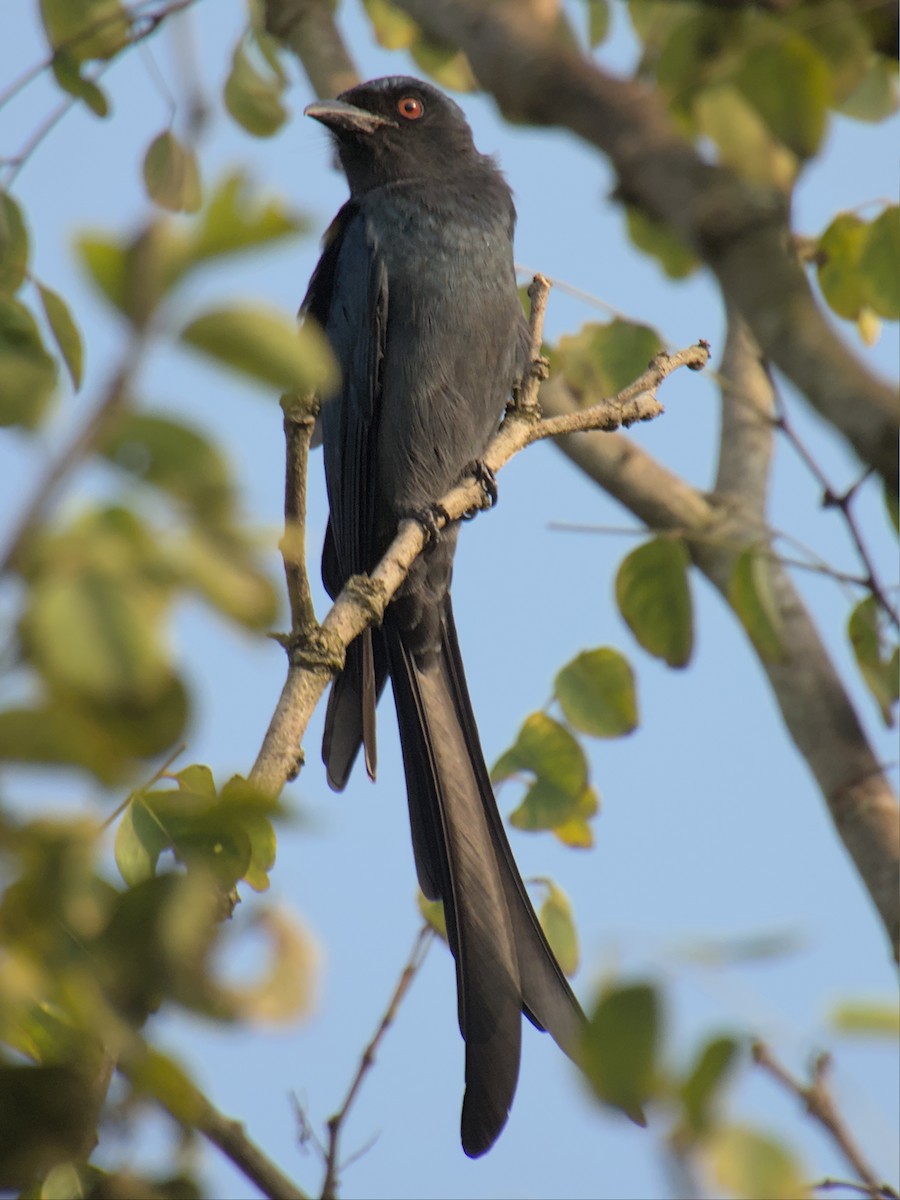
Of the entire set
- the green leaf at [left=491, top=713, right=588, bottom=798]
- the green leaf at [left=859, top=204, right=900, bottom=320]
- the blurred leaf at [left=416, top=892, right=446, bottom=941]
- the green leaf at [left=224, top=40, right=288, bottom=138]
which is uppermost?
the green leaf at [left=224, top=40, right=288, bottom=138]

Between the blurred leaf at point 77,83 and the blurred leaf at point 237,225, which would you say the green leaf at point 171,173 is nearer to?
the blurred leaf at point 77,83

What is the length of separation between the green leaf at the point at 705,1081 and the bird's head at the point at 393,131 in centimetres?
425

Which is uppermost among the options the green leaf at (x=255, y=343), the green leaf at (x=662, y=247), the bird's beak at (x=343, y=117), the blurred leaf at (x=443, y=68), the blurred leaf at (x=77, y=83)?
the bird's beak at (x=343, y=117)

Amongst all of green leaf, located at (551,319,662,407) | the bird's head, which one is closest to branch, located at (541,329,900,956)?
green leaf, located at (551,319,662,407)

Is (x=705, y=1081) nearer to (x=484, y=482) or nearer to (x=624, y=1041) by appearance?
(x=624, y=1041)

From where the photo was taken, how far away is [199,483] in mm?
781

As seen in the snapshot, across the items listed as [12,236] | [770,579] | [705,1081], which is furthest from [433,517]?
[705,1081]

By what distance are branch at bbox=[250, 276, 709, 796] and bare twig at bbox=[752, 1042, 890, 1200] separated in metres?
0.73

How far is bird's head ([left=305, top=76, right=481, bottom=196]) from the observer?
481 centimetres

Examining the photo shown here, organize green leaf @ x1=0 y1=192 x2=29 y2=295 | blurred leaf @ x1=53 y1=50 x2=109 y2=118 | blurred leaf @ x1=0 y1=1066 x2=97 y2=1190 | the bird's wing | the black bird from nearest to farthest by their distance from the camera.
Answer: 1. blurred leaf @ x1=0 y1=1066 x2=97 y2=1190
2. green leaf @ x1=0 y1=192 x2=29 y2=295
3. blurred leaf @ x1=53 y1=50 x2=109 y2=118
4. the black bird
5. the bird's wing

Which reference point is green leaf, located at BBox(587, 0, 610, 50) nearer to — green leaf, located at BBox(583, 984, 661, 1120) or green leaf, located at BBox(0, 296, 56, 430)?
green leaf, located at BBox(0, 296, 56, 430)

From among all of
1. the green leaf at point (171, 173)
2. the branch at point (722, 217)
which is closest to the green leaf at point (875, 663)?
the branch at point (722, 217)

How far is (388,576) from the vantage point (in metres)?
2.94

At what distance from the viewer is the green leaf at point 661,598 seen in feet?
7.75
